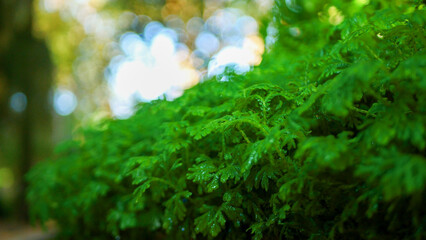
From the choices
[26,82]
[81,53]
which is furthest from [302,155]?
[81,53]

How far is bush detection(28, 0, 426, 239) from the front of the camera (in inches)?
34.8

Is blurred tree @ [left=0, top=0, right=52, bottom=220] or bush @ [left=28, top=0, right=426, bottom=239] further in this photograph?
blurred tree @ [left=0, top=0, right=52, bottom=220]

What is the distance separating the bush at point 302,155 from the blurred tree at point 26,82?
336 centimetres

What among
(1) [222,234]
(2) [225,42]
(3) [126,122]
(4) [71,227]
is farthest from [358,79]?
(2) [225,42]

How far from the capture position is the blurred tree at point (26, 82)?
478 centimetres

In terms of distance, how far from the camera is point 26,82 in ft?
16.5

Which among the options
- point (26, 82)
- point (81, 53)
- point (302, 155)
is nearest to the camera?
point (302, 155)

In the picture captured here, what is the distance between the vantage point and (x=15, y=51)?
17.1 ft

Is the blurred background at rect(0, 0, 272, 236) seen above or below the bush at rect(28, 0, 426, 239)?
above

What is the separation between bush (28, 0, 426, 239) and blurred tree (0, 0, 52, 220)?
3362mm

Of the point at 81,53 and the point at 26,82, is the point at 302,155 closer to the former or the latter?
the point at 26,82

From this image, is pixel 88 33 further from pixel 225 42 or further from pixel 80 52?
pixel 225 42

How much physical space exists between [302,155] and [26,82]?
557 centimetres

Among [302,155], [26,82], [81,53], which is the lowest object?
[302,155]
